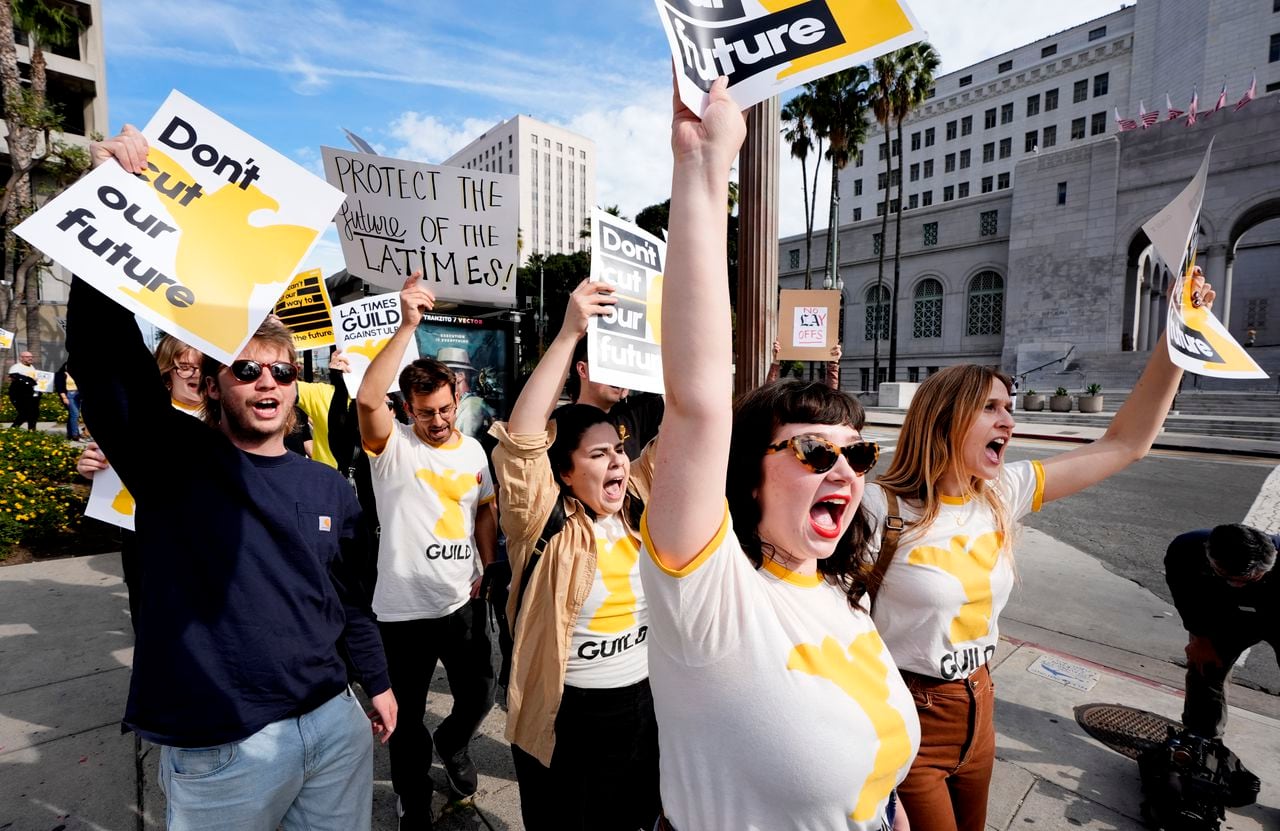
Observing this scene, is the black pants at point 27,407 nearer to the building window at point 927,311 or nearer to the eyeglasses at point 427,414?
the eyeglasses at point 427,414

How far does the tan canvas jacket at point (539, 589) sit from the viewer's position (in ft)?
6.75

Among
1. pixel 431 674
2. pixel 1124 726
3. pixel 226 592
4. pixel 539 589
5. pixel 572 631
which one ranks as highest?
pixel 226 592

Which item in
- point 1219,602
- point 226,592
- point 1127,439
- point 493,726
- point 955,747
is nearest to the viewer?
point 226,592

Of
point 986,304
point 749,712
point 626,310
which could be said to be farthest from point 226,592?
point 986,304

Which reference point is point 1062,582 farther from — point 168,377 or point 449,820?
point 168,377

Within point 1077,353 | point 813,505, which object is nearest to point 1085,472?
point 813,505

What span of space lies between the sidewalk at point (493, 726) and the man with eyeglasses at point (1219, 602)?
1.72 ft

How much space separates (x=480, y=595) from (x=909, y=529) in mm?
1933

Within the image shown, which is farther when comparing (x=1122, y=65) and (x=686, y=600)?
(x=1122, y=65)

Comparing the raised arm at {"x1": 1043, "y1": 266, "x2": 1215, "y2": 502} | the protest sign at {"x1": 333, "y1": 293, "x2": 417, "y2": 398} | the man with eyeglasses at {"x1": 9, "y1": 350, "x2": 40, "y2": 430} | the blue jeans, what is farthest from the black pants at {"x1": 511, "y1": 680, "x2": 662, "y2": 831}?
the man with eyeglasses at {"x1": 9, "y1": 350, "x2": 40, "y2": 430}

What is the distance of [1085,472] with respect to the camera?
2.44 meters

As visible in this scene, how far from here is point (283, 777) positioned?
1677 mm

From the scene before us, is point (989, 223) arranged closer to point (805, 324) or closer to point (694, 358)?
point (805, 324)

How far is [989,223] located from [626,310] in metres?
43.5
